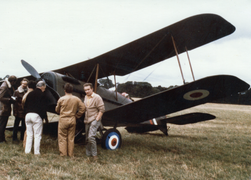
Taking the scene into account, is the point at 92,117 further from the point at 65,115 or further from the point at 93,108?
the point at 65,115

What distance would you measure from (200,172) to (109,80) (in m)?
3.76

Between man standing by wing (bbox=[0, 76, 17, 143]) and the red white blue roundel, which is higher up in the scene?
man standing by wing (bbox=[0, 76, 17, 143])

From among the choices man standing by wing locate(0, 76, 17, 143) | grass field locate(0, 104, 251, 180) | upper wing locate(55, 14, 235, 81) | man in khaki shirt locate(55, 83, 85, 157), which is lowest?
grass field locate(0, 104, 251, 180)

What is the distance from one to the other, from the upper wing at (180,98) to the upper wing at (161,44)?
4.49 feet

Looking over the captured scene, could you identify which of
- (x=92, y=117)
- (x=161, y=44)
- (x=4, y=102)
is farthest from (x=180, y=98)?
(x=4, y=102)

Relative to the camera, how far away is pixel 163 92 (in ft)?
11.3

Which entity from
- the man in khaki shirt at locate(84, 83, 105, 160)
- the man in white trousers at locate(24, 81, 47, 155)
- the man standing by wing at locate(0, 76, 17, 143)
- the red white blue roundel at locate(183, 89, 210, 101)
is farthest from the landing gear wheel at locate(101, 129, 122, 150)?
the man standing by wing at locate(0, 76, 17, 143)

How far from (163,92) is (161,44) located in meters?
1.91

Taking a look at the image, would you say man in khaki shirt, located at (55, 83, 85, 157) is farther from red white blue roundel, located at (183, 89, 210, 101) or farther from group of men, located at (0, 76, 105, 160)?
red white blue roundel, located at (183, 89, 210, 101)

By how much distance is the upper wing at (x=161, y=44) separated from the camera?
13.4ft

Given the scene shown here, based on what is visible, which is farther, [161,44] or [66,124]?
[161,44]

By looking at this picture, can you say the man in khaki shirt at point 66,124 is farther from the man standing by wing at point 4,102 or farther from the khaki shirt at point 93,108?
A: the man standing by wing at point 4,102

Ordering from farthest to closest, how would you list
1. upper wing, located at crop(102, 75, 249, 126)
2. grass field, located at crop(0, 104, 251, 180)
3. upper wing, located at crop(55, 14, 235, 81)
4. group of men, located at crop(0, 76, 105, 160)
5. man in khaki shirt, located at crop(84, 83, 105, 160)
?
upper wing, located at crop(55, 14, 235, 81) → man in khaki shirt, located at crop(84, 83, 105, 160) → group of men, located at crop(0, 76, 105, 160) → upper wing, located at crop(102, 75, 249, 126) → grass field, located at crop(0, 104, 251, 180)

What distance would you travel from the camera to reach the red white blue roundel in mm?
3605
